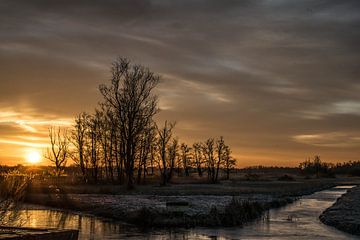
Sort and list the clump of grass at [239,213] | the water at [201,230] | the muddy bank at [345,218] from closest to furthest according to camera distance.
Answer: the water at [201,230] → the muddy bank at [345,218] → the clump of grass at [239,213]

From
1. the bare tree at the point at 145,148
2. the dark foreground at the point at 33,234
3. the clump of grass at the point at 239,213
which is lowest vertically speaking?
the clump of grass at the point at 239,213

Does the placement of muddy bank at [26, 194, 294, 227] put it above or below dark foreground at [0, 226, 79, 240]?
below

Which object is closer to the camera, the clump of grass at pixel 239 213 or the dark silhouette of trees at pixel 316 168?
the clump of grass at pixel 239 213

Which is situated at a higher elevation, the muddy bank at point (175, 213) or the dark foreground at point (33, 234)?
the dark foreground at point (33, 234)

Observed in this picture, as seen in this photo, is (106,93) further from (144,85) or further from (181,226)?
(181,226)

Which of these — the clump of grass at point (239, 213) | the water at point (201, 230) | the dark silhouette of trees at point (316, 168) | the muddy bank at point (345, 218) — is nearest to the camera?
the water at point (201, 230)

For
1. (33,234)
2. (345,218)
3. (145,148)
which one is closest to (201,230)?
(345,218)

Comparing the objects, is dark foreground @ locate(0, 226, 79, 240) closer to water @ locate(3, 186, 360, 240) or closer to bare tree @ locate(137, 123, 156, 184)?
water @ locate(3, 186, 360, 240)

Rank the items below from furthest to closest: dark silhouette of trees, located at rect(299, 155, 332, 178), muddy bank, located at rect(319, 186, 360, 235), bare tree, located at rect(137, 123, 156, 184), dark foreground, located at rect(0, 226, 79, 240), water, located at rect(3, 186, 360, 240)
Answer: dark silhouette of trees, located at rect(299, 155, 332, 178), bare tree, located at rect(137, 123, 156, 184), muddy bank, located at rect(319, 186, 360, 235), water, located at rect(3, 186, 360, 240), dark foreground, located at rect(0, 226, 79, 240)

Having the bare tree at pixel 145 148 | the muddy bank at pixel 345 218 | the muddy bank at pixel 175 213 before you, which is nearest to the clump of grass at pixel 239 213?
the muddy bank at pixel 175 213

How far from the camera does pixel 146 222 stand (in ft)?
100

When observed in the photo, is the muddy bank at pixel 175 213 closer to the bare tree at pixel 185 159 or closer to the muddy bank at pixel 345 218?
the muddy bank at pixel 345 218

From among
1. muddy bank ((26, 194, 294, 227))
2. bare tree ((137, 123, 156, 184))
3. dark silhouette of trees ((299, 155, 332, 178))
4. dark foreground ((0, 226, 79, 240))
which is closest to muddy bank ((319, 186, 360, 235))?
muddy bank ((26, 194, 294, 227))

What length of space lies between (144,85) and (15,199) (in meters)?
49.7
